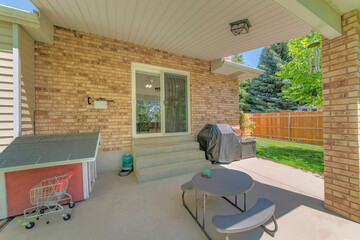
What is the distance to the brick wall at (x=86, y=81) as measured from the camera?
320 cm

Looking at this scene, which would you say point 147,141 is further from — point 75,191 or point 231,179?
point 231,179

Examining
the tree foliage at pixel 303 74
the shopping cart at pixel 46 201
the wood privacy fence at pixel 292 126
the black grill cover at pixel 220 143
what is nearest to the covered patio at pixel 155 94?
the shopping cart at pixel 46 201

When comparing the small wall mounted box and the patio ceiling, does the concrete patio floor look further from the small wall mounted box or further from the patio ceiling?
the patio ceiling

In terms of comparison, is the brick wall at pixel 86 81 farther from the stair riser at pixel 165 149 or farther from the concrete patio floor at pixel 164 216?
the concrete patio floor at pixel 164 216

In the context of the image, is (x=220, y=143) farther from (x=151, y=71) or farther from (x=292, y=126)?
(x=292, y=126)

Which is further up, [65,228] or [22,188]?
[22,188]

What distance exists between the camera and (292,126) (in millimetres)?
8422

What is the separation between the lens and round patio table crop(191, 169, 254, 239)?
1.76 m

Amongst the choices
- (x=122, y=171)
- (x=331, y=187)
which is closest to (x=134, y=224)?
(x=122, y=171)

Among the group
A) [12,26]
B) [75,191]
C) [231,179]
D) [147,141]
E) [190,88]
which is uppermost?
[12,26]

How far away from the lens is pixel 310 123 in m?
7.70

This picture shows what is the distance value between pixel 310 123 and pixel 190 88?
24.4 ft

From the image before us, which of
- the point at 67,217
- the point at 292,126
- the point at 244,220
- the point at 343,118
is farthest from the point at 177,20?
the point at 292,126

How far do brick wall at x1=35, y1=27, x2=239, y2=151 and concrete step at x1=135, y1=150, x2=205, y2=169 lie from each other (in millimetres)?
886
